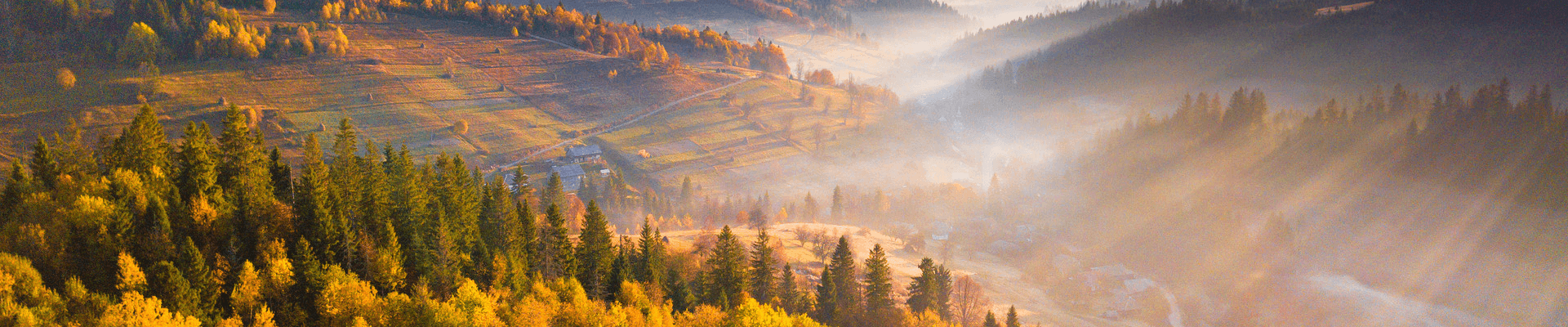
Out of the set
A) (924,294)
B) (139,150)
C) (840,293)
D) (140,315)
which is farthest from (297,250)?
(924,294)

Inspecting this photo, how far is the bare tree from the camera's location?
12231cm

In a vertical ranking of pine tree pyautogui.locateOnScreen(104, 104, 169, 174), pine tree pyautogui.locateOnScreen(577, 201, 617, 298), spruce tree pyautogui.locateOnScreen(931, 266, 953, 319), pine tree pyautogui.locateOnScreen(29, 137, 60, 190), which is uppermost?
pine tree pyautogui.locateOnScreen(104, 104, 169, 174)

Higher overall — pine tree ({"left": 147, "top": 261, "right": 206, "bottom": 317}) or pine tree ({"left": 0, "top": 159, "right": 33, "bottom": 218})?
pine tree ({"left": 0, "top": 159, "right": 33, "bottom": 218})

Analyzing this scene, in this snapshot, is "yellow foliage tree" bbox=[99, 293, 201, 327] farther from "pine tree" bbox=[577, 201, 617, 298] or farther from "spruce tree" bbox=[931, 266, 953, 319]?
"spruce tree" bbox=[931, 266, 953, 319]

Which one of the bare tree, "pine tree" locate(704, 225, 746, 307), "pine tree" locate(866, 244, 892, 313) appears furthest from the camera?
the bare tree

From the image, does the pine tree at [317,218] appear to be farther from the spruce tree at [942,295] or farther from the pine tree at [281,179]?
the spruce tree at [942,295]

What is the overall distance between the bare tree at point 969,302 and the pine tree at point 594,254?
186ft

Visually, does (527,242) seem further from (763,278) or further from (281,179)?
(763,278)

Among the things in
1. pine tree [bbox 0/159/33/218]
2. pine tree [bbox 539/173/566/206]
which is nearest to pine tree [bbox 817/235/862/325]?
pine tree [bbox 539/173/566/206]

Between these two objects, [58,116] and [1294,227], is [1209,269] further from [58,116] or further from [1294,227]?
[58,116]

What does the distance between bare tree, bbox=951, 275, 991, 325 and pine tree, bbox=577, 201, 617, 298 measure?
56660 millimetres

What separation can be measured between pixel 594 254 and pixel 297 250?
2978cm

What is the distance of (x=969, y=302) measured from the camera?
446 ft

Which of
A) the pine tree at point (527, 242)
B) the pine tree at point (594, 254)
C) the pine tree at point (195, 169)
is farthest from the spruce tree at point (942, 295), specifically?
the pine tree at point (195, 169)
